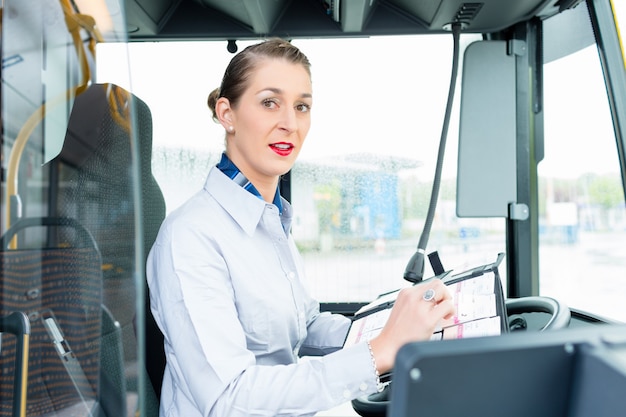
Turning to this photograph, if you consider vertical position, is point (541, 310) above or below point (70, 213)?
below

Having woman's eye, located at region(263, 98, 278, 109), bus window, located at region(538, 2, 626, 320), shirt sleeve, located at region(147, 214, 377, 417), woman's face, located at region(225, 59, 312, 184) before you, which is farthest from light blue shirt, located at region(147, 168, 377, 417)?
bus window, located at region(538, 2, 626, 320)

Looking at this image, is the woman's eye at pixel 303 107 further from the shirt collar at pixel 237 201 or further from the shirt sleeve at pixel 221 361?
the shirt sleeve at pixel 221 361

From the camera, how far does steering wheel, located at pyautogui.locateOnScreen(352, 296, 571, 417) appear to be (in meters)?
1.23

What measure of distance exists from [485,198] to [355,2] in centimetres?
83

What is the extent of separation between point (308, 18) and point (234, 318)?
46.1 inches

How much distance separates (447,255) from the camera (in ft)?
7.05

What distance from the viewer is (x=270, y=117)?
1447mm

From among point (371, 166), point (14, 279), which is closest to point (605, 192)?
point (371, 166)

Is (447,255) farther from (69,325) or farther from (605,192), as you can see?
(69,325)

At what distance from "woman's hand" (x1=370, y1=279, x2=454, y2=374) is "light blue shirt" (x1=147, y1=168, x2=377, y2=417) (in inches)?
1.5

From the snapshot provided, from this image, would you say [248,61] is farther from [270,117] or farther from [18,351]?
[18,351]

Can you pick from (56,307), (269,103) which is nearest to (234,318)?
(56,307)

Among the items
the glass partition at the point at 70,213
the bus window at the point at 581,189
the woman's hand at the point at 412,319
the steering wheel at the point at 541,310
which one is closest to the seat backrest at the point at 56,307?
the glass partition at the point at 70,213

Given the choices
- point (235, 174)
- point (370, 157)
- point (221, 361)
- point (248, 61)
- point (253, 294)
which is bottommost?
point (221, 361)
